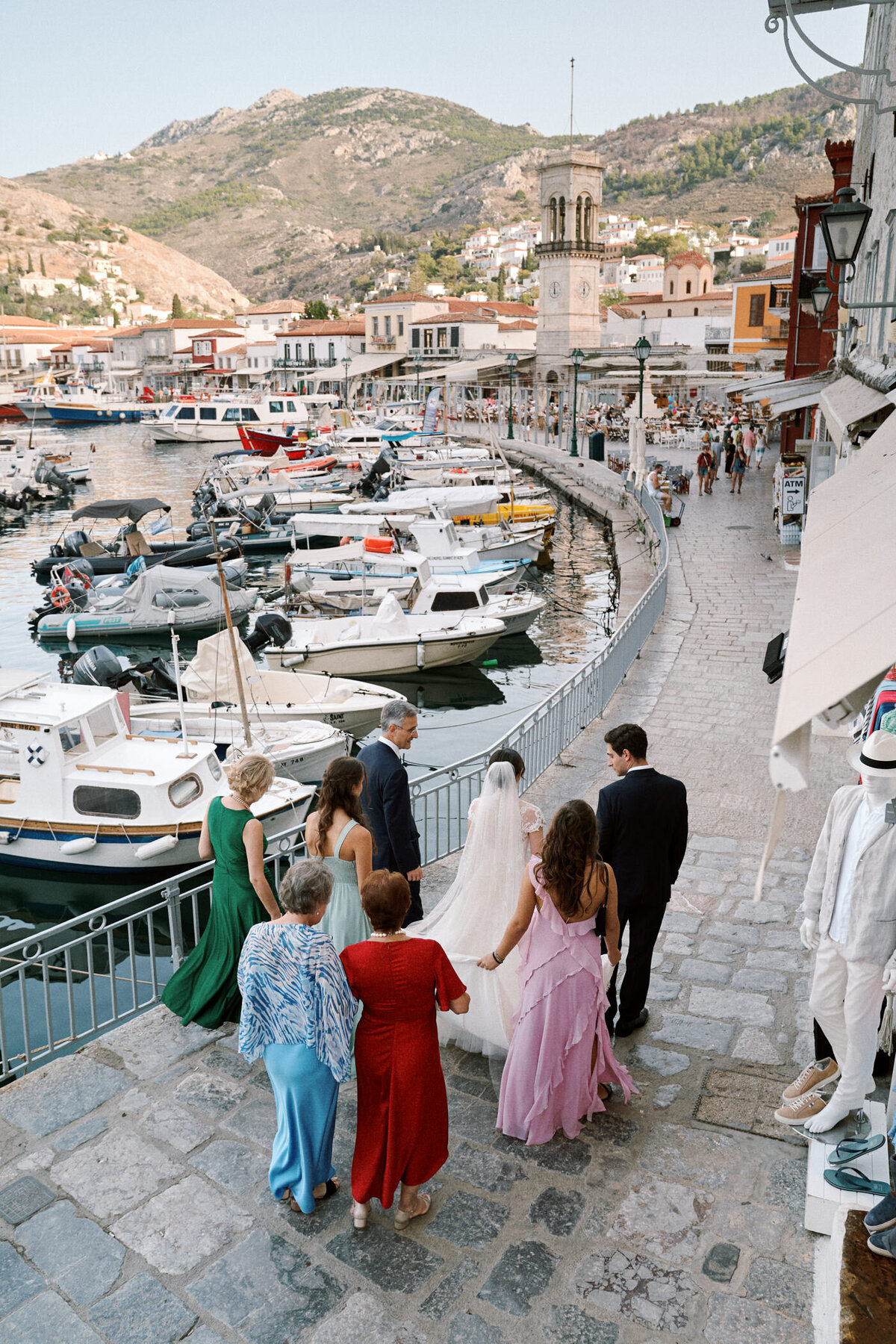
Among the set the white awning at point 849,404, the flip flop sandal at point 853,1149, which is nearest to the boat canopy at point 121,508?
the white awning at point 849,404

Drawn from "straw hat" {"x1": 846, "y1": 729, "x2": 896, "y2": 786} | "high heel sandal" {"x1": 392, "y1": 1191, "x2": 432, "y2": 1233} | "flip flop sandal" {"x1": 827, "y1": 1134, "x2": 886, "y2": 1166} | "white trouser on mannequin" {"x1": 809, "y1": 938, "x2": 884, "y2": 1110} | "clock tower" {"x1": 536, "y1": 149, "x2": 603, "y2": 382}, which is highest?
"clock tower" {"x1": 536, "y1": 149, "x2": 603, "y2": 382}

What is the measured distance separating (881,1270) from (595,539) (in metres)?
28.2

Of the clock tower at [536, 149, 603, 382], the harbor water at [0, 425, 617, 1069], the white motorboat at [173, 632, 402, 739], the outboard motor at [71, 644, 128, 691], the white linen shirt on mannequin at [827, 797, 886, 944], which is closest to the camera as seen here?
the white linen shirt on mannequin at [827, 797, 886, 944]

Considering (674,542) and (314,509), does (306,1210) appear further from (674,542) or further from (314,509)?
(314,509)

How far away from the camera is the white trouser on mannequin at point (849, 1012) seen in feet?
12.4

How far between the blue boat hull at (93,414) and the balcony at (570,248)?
3366 centimetres

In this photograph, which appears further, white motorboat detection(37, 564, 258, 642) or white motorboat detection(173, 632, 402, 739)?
white motorboat detection(37, 564, 258, 642)

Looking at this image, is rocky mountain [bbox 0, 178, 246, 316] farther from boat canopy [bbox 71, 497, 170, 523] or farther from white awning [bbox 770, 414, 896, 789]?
white awning [bbox 770, 414, 896, 789]

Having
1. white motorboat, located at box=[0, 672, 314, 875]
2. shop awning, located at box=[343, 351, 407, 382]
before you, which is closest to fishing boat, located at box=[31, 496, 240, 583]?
white motorboat, located at box=[0, 672, 314, 875]

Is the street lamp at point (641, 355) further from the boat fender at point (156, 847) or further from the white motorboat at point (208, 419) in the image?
the white motorboat at point (208, 419)

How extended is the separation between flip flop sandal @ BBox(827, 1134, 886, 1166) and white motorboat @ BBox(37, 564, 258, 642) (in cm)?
1917

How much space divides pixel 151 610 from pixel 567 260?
53.8 m

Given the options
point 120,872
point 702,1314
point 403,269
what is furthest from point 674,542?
point 403,269

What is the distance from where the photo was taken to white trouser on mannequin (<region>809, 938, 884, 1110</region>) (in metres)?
3.77
